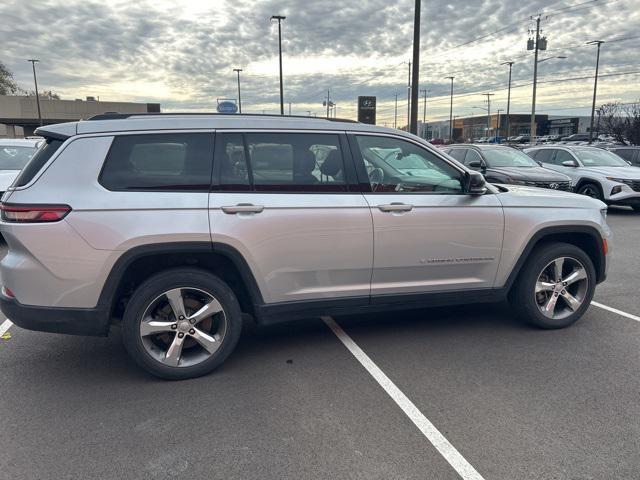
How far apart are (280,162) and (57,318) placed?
1904mm

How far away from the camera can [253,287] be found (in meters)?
3.70

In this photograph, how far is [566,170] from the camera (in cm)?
1284

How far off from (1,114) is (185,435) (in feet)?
223

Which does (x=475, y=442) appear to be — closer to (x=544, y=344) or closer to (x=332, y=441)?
(x=332, y=441)

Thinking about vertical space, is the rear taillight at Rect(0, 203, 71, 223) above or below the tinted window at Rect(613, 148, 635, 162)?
above

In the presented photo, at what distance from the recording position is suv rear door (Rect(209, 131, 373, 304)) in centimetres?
359

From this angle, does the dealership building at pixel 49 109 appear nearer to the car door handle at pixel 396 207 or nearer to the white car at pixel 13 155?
the white car at pixel 13 155

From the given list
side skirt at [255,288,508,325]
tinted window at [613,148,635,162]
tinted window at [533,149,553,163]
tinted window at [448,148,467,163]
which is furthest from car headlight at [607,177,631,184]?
side skirt at [255,288,508,325]

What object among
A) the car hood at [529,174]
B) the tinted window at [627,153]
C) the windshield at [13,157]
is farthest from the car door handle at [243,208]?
the tinted window at [627,153]

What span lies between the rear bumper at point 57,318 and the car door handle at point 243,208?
110 centimetres

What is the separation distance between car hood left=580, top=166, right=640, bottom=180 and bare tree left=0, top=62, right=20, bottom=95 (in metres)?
80.4

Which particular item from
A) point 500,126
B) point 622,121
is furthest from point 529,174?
point 500,126

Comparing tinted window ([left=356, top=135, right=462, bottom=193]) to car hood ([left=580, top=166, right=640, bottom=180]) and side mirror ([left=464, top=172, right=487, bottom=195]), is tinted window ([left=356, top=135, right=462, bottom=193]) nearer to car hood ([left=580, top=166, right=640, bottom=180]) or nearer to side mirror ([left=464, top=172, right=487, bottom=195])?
side mirror ([left=464, top=172, right=487, bottom=195])

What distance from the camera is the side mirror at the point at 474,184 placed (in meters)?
4.15
